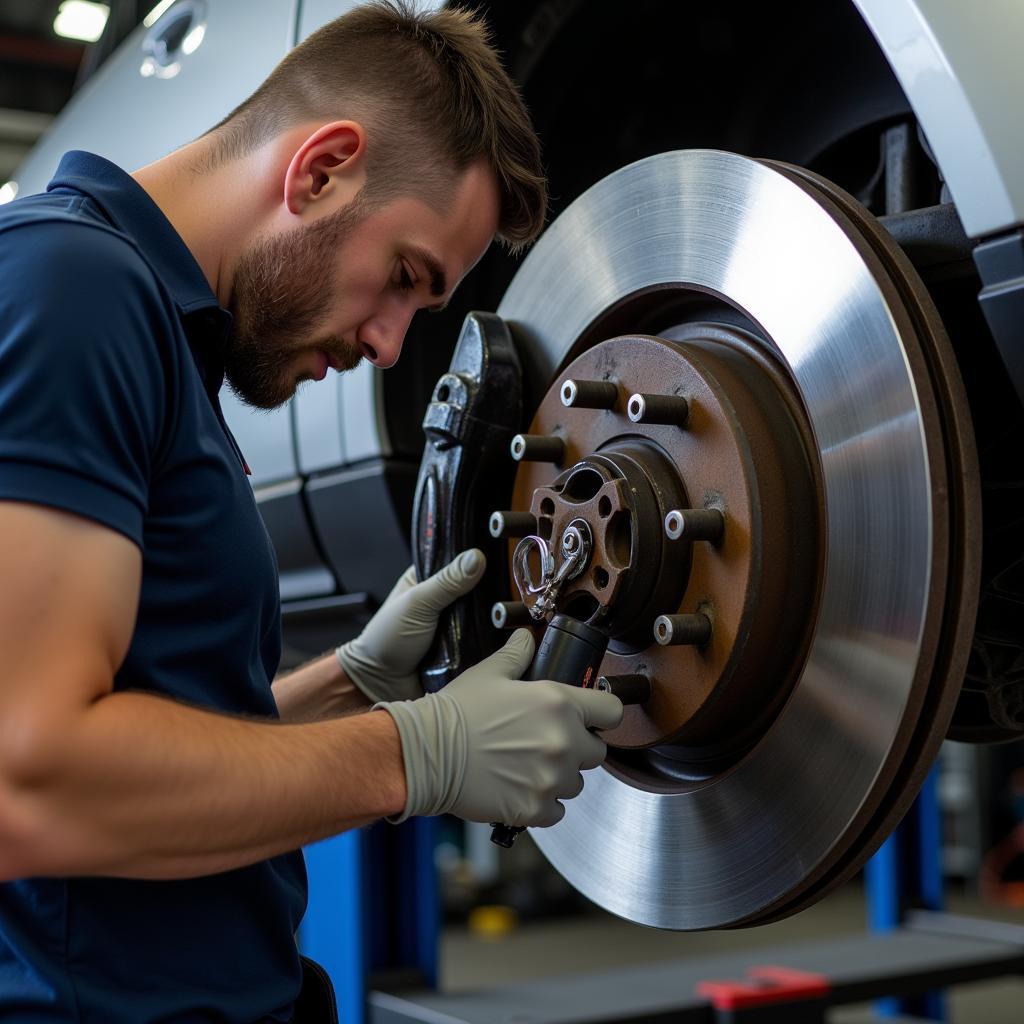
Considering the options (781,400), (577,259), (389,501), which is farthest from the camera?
(389,501)

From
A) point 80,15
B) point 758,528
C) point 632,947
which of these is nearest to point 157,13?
point 758,528

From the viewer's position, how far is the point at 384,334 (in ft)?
2.76

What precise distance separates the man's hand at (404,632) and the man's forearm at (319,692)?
1cm

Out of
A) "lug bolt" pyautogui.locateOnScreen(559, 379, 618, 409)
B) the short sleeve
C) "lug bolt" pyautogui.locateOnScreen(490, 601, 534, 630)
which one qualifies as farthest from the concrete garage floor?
the short sleeve

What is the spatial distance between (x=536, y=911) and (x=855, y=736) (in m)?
4.89

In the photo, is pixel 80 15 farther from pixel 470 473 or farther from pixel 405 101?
pixel 470 473

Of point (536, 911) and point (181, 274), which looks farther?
point (536, 911)

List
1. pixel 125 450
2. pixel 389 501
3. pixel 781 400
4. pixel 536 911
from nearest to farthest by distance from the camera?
pixel 125 450 → pixel 781 400 → pixel 389 501 → pixel 536 911

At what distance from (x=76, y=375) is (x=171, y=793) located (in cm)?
20

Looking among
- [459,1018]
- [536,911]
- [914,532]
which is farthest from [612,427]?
[536,911]

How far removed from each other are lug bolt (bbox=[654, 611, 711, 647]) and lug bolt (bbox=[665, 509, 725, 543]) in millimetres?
45

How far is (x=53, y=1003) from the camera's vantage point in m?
0.62

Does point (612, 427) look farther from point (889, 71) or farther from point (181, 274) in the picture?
point (889, 71)

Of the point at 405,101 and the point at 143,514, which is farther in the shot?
the point at 405,101
